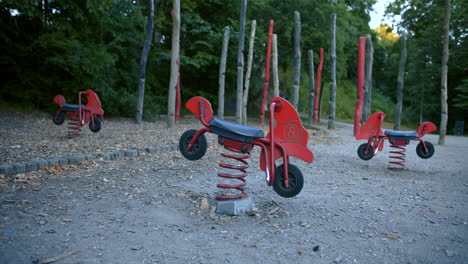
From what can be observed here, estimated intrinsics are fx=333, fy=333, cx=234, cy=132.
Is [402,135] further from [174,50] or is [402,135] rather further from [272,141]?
[174,50]

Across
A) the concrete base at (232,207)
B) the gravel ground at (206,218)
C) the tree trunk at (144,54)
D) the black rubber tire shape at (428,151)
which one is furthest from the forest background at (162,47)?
the black rubber tire shape at (428,151)

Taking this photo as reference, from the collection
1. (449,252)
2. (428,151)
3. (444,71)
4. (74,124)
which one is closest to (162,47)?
(74,124)

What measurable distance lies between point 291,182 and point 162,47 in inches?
705

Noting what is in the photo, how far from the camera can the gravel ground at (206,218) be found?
2.71m

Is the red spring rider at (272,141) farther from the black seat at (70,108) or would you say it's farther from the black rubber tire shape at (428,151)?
the black seat at (70,108)

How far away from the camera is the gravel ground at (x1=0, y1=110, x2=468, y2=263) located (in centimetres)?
271

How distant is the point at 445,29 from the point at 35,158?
1260 centimetres

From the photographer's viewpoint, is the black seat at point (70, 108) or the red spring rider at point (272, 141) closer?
the red spring rider at point (272, 141)

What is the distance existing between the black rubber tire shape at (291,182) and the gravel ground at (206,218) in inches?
12.8

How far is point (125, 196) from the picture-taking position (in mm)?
4078

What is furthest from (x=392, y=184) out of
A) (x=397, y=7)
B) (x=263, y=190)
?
(x=397, y=7)

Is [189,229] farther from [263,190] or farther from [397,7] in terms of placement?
[397,7]

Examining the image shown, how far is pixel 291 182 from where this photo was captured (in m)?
3.48

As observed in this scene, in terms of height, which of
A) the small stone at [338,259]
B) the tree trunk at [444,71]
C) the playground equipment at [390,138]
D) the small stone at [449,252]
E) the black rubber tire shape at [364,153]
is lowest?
the small stone at [338,259]
